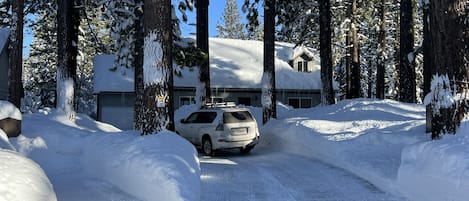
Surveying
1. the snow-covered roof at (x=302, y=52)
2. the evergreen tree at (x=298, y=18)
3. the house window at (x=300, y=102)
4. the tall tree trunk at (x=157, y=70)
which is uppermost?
the evergreen tree at (x=298, y=18)

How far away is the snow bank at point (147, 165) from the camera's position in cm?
787

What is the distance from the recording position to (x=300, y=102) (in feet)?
119

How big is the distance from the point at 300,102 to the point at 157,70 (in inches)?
1025

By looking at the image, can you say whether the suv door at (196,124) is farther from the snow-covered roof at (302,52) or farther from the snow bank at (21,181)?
the snow-covered roof at (302,52)

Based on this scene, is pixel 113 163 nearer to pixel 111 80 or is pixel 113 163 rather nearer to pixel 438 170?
pixel 438 170

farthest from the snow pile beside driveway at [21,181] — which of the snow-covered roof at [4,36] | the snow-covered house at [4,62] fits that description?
the snow-covered roof at [4,36]

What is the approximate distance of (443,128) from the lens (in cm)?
897

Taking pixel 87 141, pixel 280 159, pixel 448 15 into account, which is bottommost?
pixel 280 159

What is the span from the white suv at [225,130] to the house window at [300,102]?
19.2 metres

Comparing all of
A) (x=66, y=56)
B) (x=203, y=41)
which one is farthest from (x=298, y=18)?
(x=66, y=56)

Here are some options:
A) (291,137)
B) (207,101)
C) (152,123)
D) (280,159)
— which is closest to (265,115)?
(207,101)

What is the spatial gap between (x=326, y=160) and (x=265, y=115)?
742 centimetres

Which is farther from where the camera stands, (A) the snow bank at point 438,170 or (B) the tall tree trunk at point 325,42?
(B) the tall tree trunk at point 325,42

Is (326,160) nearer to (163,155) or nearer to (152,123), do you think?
(152,123)
